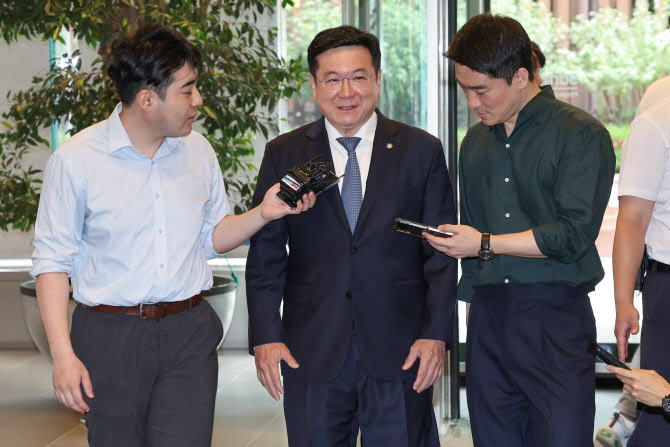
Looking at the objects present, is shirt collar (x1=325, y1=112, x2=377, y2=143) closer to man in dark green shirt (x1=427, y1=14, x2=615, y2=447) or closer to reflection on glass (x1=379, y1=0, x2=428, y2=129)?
man in dark green shirt (x1=427, y1=14, x2=615, y2=447)

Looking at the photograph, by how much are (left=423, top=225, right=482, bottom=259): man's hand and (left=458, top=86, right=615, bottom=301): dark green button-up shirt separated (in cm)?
14

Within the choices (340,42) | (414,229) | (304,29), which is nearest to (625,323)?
(414,229)

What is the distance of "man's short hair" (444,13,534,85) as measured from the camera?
8.18 ft

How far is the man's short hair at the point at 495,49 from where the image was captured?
2493 mm

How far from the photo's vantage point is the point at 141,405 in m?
2.42

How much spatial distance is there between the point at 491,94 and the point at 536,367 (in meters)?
0.80

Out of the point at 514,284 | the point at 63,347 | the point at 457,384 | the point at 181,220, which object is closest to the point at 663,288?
the point at 514,284

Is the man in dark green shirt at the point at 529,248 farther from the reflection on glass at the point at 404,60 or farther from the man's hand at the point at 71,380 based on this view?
the reflection on glass at the point at 404,60

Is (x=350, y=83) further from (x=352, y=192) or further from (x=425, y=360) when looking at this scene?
(x=425, y=360)

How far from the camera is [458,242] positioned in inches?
95.7

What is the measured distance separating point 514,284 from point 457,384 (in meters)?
2.36

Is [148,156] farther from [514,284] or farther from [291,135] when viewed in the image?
[514,284]

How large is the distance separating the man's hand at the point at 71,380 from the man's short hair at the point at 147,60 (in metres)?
0.76

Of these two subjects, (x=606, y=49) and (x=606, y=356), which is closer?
(x=606, y=356)
